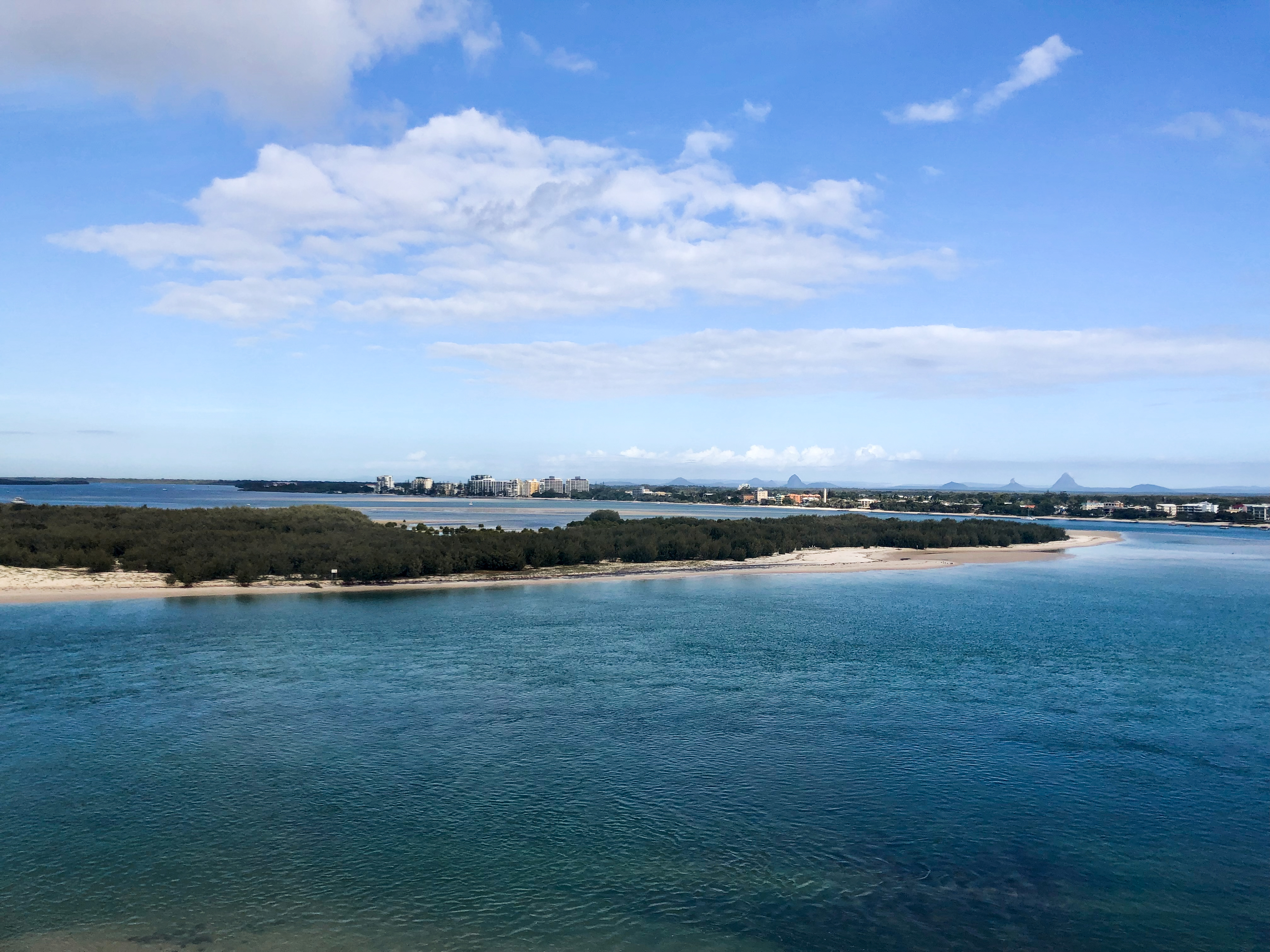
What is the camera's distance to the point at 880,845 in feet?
37.5

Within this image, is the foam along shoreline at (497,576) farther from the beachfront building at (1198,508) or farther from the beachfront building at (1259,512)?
the beachfront building at (1198,508)

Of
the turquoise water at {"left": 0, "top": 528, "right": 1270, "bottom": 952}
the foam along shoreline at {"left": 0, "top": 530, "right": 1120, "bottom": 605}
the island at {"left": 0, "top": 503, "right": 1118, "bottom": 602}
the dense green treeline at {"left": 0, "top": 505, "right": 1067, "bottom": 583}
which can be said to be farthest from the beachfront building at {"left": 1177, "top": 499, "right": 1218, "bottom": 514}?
the turquoise water at {"left": 0, "top": 528, "right": 1270, "bottom": 952}

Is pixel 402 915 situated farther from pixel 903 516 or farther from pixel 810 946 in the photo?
pixel 903 516

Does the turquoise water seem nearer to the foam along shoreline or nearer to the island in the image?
the foam along shoreline

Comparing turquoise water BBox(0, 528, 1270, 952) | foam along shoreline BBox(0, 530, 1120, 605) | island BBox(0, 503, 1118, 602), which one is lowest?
turquoise water BBox(0, 528, 1270, 952)

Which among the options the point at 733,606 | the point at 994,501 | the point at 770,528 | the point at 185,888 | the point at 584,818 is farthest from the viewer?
the point at 994,501

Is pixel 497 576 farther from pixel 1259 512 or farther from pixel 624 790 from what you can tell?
pixel 1259 512

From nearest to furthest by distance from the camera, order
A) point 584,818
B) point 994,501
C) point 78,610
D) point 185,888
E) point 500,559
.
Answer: point 185,888, point 584,818, point 78,610, point 500,559, point 994,501

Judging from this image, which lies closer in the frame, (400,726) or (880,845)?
(880,845)

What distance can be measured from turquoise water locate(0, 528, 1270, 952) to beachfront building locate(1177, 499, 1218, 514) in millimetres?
121971

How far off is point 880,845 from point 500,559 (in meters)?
32.3

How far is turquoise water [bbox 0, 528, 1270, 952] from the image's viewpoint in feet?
31.3

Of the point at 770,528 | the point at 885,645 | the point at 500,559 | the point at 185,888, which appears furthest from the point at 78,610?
the point at 770,528

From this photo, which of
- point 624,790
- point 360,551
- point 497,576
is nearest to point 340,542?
point 360,551
